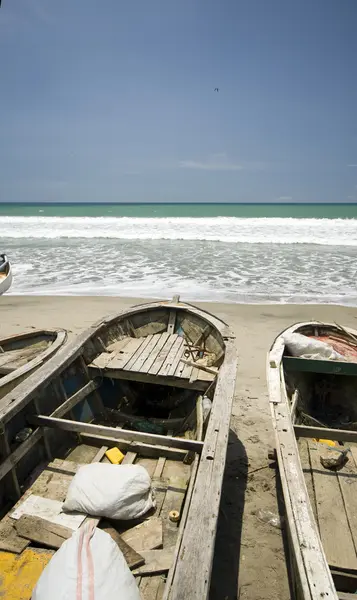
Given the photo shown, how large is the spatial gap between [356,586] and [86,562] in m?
2.29

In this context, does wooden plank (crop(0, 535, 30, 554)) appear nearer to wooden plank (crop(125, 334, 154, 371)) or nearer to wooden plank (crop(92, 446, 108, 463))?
wooden plank (crop(92, 446, 108, 463))

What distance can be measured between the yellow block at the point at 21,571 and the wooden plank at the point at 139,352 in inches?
101

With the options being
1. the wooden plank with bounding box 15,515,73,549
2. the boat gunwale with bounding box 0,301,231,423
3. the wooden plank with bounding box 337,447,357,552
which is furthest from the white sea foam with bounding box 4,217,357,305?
the wooden plank with bounding box 15,515,73,549

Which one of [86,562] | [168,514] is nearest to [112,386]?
[168,514]

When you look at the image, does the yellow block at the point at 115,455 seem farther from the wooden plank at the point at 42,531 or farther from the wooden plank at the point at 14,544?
the wooden plank at the point at 14,544

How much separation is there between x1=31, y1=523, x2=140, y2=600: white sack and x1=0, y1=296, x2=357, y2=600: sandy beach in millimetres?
1438

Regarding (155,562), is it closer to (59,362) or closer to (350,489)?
(350,489)

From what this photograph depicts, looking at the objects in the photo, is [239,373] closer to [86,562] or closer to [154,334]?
[154,334]

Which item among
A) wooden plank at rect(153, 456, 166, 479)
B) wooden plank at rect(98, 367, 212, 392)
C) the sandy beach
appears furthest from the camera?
wooden plank at rect(98, 367, 212, 392)

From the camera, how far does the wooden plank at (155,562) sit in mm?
2770

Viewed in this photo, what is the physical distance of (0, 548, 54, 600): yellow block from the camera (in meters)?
2.67

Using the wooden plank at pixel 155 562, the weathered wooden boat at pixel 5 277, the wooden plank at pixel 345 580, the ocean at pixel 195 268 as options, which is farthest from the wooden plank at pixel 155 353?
the weathered wooden boat at pixel 5 277

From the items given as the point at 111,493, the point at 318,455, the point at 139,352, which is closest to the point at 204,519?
the point at 111,493

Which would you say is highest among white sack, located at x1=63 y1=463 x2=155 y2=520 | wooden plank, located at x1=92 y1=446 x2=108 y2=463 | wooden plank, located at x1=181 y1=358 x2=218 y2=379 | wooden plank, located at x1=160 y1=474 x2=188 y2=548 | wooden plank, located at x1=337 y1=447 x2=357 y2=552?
wooden plank, located at x1=181 y1=358 x2=218 y2=379
